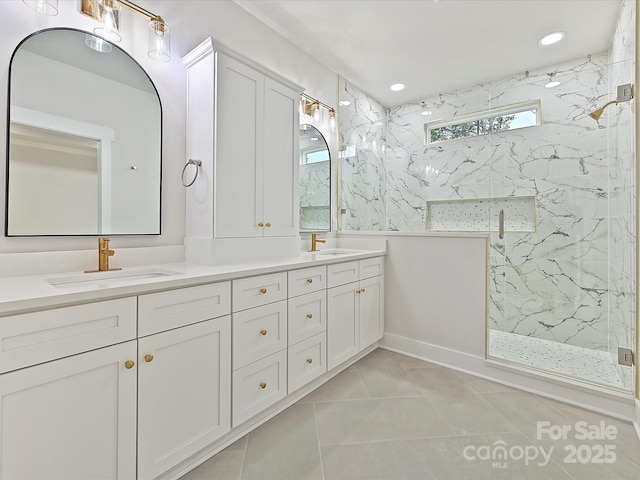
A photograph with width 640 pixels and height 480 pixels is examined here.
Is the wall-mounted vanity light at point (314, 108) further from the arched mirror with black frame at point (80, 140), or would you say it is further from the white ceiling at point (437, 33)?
the arched mirror with black frame at point (80, 140)

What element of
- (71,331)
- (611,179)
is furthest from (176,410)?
(611,179)

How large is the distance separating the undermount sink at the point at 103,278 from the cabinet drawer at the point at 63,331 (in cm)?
21

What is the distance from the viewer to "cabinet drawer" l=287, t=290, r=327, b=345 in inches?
70.3

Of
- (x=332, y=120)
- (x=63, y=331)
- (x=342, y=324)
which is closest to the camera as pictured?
(x=63, y=331)

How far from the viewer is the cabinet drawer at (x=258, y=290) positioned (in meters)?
1.48

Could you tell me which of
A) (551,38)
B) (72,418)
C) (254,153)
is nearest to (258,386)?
(72,418)

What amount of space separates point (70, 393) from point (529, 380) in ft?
8.25

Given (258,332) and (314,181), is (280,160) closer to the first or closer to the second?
(314,181)

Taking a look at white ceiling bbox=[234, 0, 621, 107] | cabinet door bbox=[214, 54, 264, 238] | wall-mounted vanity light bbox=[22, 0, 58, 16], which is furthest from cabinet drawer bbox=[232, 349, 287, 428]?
white ceiling bbox=[234, 0, 621, 107]

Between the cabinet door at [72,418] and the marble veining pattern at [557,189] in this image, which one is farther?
the marble veining pattern at [557,189]

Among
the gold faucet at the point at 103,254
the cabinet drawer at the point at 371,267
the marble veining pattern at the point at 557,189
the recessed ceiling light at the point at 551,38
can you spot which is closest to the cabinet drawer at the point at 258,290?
the gold faucet at the point at 103,254

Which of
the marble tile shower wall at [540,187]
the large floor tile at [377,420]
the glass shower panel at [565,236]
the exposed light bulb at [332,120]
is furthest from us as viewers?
the exposed light bulb at [332,120]

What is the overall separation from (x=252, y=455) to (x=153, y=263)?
3.70 ft

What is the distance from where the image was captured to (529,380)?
2051 mm
